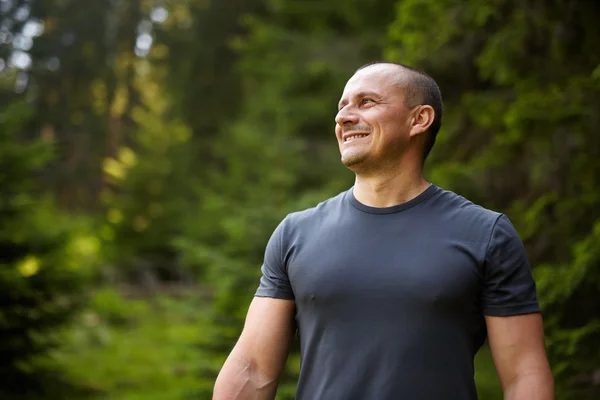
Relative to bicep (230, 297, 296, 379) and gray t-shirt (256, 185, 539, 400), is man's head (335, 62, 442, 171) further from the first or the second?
bicep (230, 297, 296, 379)

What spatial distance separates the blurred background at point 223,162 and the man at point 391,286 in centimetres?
167

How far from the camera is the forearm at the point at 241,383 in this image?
2.17 m

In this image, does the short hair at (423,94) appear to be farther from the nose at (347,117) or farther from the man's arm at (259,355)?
the man's arm at (259,355)

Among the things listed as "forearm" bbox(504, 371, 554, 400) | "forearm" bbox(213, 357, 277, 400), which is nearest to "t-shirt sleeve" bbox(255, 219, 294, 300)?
"forearm" bbox(213, 357, 277, 400)

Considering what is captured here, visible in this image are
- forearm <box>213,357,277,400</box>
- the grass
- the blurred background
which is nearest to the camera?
forearm <box>213,357,277,400</box>

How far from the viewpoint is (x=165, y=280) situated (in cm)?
2148

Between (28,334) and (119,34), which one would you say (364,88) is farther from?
(119,34)

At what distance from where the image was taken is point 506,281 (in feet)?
6.52

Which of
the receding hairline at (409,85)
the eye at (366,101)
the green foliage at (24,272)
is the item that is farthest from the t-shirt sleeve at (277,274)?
the green foliage at (24,272)

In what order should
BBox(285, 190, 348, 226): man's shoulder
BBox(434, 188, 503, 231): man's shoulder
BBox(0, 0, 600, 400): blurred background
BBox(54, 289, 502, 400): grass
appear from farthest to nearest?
1. BBox(54, 289, 502, 400): grass
2. BBox(0, 0, 600, 400): blurred background
3. BBox(285, 190, 348, 226): man's shoulder
4. BBox(434, 188, 503, 231): man's shoulder

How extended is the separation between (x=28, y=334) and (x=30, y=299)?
0.46 m

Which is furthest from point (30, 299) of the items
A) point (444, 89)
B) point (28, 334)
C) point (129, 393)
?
point (444, 89)

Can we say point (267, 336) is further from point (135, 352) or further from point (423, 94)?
point (135, 352)

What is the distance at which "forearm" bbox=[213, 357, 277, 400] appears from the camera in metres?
2.17
